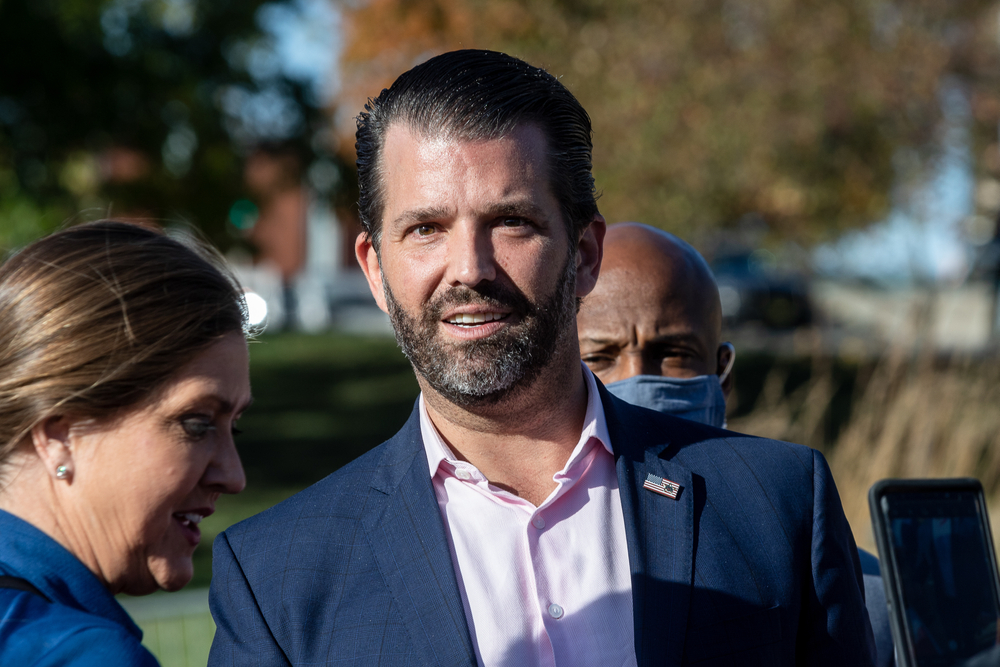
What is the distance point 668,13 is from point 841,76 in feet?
6.02

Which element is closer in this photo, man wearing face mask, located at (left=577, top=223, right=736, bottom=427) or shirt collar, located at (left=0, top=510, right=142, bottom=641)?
shirt collar, located at (left=0, top=510, right=142, bottom=641)

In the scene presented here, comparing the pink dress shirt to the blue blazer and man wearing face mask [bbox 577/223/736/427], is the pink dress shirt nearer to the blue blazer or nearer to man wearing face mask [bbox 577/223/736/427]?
the blue blazer

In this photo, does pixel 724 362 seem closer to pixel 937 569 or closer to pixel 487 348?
pixel 487 348

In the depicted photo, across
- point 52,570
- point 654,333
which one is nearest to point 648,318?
point 654,333

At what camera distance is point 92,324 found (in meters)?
1.99

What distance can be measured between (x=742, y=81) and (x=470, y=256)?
344 inches

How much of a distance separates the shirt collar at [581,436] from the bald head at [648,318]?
65cm

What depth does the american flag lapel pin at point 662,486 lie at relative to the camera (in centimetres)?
222

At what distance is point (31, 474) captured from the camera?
198 centimetres

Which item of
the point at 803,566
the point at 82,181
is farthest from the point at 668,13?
the point at 803,566

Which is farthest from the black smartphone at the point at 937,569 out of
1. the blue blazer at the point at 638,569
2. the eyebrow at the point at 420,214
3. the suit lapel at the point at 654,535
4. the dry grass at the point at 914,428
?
the dry grass at the point at 914,428

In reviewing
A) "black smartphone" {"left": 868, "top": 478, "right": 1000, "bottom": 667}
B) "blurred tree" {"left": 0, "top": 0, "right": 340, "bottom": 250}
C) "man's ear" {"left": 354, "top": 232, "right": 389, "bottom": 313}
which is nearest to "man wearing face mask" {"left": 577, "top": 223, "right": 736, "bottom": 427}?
"man's ear" {"left": 354, "top": 232, "right": 389, "bottom": 313}

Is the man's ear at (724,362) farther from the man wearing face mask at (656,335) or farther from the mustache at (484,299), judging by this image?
the mustache at (484,299)

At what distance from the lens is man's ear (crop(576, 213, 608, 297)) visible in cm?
243
